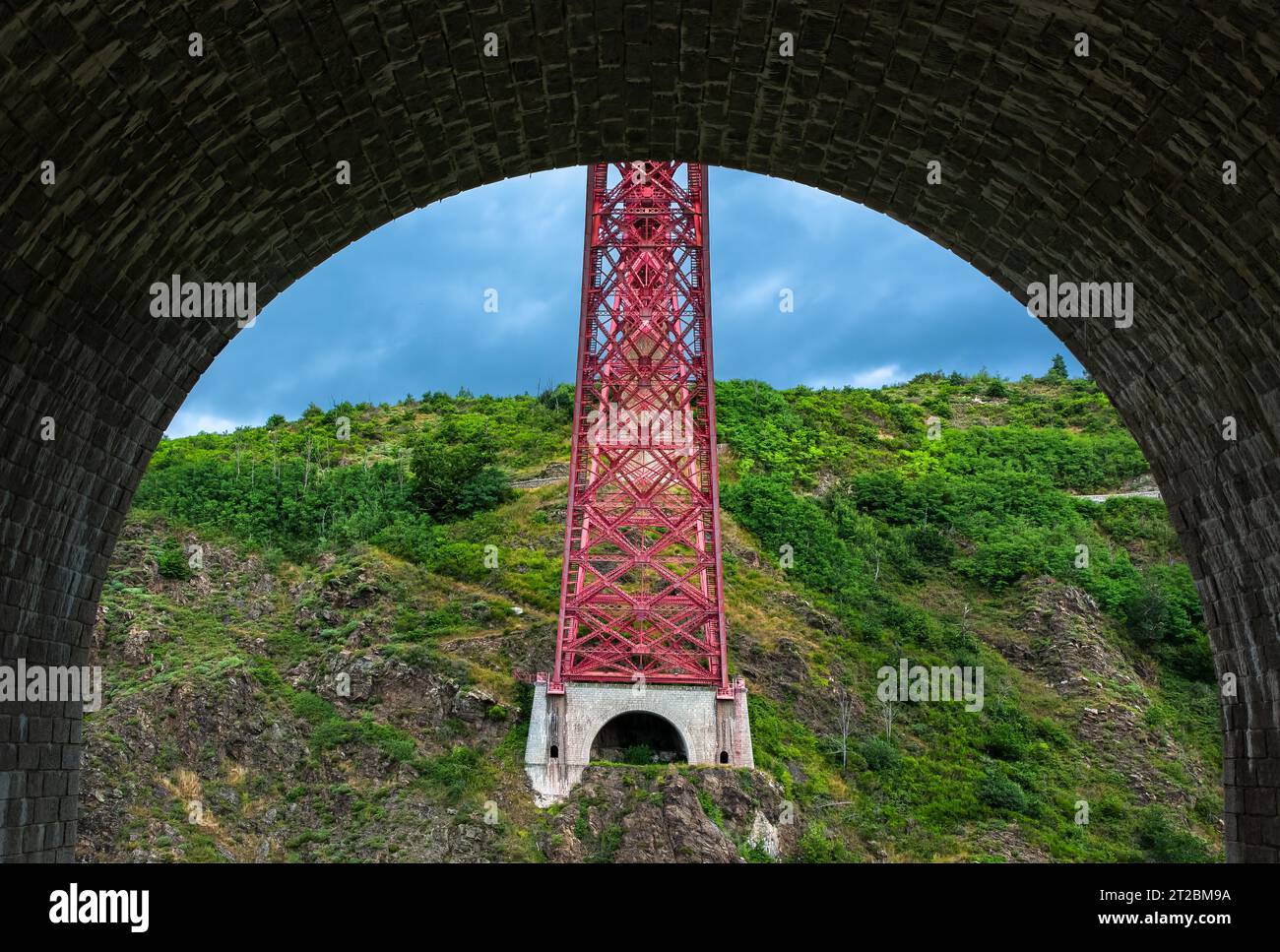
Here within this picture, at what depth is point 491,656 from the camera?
100.0 ft

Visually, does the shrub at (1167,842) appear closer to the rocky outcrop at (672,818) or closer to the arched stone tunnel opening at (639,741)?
the rocky outcrop at (672,818)

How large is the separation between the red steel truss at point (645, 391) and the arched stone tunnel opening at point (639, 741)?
1495 millimetres

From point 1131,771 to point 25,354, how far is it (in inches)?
1159

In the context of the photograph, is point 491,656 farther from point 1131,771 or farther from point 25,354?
point 25,354

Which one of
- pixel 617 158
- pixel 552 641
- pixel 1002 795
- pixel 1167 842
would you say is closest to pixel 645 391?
pixel 552 641

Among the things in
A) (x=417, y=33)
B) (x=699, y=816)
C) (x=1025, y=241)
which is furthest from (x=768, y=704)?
(x=417, y=33)

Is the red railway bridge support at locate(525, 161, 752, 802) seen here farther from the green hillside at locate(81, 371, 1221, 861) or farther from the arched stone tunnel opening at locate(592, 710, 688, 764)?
the green hillside at locate(81, 371, 1221, 861)

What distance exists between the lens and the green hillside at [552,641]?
2530 centimetres

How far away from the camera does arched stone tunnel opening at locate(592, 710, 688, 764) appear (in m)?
28.3

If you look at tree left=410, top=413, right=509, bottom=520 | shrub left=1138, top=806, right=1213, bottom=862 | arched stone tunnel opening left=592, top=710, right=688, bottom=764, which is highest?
tree left=410, top=413, right=509, bottom=520

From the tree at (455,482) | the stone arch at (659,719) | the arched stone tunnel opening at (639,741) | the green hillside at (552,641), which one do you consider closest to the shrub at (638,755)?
the arched stone tunnel opening at (639,741)

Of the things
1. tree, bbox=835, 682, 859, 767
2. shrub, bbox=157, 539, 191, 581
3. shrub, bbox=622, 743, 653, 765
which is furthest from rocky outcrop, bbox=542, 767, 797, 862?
shrub, bbox=157, 539, 191, 581

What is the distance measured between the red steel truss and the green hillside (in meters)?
3.05
